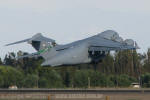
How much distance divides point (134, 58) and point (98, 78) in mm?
28921

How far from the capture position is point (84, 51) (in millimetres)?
78500

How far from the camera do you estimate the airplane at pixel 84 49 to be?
75.5 m

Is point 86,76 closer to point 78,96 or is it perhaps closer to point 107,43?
point 107,43

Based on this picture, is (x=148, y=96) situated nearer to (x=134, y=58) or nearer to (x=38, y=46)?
(x=38, y=46)

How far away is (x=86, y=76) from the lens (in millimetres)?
109500

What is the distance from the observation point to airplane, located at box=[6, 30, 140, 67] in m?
75.5

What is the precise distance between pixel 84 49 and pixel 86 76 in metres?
31.7

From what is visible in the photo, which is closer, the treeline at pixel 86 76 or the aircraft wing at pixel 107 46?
the aircraft wing at pixel 107 46

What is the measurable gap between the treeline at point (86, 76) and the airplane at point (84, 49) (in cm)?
1577

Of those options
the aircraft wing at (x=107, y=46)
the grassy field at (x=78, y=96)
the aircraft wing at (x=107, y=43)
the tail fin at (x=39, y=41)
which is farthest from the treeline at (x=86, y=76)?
the grassy field at (x=78, y=96)

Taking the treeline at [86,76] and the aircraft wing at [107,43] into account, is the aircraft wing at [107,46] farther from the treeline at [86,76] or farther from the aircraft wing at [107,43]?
the treeline at [86,76]

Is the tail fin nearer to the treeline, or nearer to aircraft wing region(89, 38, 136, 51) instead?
aircraft wing region(89, 38, 136, 51)

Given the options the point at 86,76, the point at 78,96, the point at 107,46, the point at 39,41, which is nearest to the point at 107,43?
the point at 107,46

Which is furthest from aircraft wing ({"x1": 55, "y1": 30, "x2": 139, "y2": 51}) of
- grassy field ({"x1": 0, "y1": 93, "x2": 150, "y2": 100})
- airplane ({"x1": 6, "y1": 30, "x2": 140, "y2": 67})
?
grassy field ({"x1": 0, "y1": 93, "x2": 150, "y2": 100})
